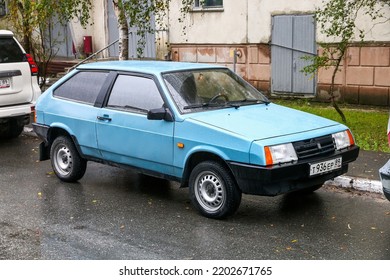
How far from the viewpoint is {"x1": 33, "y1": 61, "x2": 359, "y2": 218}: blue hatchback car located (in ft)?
21.2

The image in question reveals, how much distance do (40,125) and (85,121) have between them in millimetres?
1072

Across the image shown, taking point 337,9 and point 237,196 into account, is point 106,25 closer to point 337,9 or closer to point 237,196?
point 337,9

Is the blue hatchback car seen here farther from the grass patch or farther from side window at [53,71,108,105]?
the grass patch

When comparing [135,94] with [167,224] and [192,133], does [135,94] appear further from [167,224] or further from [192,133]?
[167,224]

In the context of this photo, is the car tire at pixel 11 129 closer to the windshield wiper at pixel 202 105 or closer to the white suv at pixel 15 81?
the white suv at pixel 15 81

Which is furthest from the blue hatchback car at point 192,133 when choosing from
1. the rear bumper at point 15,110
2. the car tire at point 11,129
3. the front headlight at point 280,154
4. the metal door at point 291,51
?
the metal door at point 291,51

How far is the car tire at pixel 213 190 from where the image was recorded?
259 inches

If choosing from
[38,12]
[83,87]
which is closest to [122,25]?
[38,12]

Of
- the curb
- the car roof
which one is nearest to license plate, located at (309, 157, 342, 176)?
the curb

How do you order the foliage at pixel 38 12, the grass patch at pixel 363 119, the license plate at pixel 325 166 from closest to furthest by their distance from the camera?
the license plate at pixel 325 166 → the grass patch at pixel 363 119 → the foliage at pixel 38 12

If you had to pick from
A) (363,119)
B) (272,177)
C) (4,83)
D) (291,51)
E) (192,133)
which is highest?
(291,51)

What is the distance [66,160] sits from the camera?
28.2 feet

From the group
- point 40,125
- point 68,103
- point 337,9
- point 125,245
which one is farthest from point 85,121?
point 337,9

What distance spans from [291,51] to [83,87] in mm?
9031
